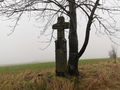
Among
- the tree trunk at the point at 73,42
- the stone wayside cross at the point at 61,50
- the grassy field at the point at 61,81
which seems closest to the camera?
the grassy field at the point at 61,81

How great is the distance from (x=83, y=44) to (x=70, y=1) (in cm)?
156

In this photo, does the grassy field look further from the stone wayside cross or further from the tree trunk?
the tree trunk

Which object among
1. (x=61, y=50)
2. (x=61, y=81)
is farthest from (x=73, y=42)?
(x=61, y=81)

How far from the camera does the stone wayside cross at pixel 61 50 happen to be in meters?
13.2

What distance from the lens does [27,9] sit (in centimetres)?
1301

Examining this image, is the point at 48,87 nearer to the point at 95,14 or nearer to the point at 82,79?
the point at 82,79

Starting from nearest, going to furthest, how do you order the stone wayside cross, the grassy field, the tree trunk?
the grassy field → the stone wayside cross → the tree trunk

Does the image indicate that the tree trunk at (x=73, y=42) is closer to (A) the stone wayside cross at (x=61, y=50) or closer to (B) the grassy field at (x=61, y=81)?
(A) the stone wayside cross at (x=61, y=50)

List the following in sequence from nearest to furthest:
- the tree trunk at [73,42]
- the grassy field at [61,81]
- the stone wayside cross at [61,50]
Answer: the grassy field at [61,81]
the stone wayside cross at [61,50]
the tree trunk at [73,42]

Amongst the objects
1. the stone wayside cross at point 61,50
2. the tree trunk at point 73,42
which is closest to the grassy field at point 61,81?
the stone wayside cross at point 61,50

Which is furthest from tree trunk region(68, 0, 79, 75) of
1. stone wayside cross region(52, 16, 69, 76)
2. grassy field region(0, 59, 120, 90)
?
grassy field region(0, 59, 120, 90)

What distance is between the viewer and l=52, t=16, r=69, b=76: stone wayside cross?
43.2 feet

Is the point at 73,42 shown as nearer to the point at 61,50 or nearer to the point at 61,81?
the point at 61,50

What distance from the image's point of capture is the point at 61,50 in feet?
43.1
